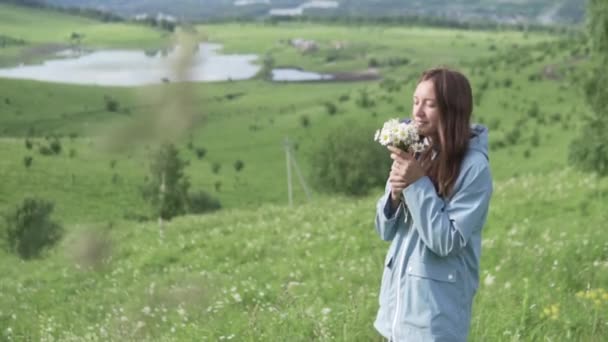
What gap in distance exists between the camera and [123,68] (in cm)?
747

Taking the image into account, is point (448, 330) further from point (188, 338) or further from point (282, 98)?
point (282, 98)

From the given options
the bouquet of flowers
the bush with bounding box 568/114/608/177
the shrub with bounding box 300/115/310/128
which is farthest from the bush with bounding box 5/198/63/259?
the shrub with bounding box 300/115/310/128

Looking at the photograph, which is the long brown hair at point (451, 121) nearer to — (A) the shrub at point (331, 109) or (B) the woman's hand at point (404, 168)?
(B) the woman's hand at point (404, 168)

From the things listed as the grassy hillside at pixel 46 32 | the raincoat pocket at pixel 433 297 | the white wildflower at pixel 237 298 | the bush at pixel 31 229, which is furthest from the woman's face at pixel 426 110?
the grassy hillside at pixel 46 32

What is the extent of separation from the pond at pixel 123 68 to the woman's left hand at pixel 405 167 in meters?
1.27

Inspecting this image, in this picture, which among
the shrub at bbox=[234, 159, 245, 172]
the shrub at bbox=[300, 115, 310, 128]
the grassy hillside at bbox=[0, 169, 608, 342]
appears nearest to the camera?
the grassy hillside at bbox=[0, 169, 608, 342]

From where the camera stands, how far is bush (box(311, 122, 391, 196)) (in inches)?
2906

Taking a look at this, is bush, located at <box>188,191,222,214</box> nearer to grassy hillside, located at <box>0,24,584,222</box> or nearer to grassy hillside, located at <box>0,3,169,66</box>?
grassy hillside, located at <box>0,24,584,222</box>

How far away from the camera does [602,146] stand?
70.5 ft

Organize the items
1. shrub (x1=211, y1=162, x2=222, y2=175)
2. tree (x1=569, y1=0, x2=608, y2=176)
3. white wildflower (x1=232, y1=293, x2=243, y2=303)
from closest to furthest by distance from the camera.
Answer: white wildflower (x1=232, y1=293, x2=243, y2=303) → tree (x1=569, y1=0, x2=608, y2=176) → shrub (x1=211, y1=162, x2=222, y2=175)

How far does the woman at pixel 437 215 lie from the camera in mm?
3834

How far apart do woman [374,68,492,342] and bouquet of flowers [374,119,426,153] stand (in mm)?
A: 49

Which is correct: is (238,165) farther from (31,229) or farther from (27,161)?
(31,229)

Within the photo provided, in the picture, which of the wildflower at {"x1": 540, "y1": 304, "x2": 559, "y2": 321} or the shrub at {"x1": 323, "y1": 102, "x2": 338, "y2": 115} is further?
the shrub at {"x1": 323, "y1": 102, "x2": 338, "y2": 115}
